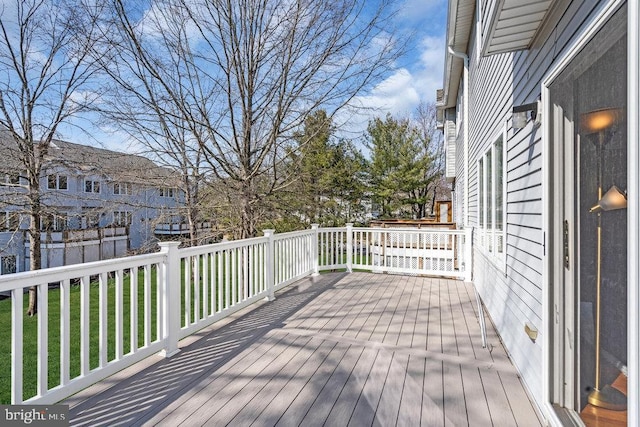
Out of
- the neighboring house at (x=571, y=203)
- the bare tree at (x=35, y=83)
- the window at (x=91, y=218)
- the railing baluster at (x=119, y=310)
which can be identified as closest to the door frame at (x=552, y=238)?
the neighboring house at (x=571, y=203)

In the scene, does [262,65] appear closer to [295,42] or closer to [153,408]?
[295,42]

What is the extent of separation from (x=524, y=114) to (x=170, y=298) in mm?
3227

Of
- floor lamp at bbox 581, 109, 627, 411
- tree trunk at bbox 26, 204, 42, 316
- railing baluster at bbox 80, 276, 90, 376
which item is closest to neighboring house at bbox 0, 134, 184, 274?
tree trunk at bbox 26, 204, 42, 316

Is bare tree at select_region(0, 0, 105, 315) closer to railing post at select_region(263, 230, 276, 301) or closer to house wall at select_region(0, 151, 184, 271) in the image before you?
house wall at select_region(0, 151, 184, 271)

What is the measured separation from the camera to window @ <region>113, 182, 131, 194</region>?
5.75 metres

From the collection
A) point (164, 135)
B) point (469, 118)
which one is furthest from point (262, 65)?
point (469, 118)

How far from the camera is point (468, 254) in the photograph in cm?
612

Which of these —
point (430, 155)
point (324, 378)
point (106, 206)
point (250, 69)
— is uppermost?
point (430, 155)

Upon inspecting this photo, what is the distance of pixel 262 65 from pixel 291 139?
1265 mm

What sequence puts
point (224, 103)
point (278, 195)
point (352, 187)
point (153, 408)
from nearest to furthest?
point (153, 408) → point (224, 103) → point (278, 195) → point (352, 187)

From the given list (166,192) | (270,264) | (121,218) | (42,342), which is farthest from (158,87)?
(42,342)

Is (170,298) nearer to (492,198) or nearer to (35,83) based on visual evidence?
(492,198)

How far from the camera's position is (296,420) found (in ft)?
6.90

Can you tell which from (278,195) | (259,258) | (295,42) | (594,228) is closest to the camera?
(594,228)
